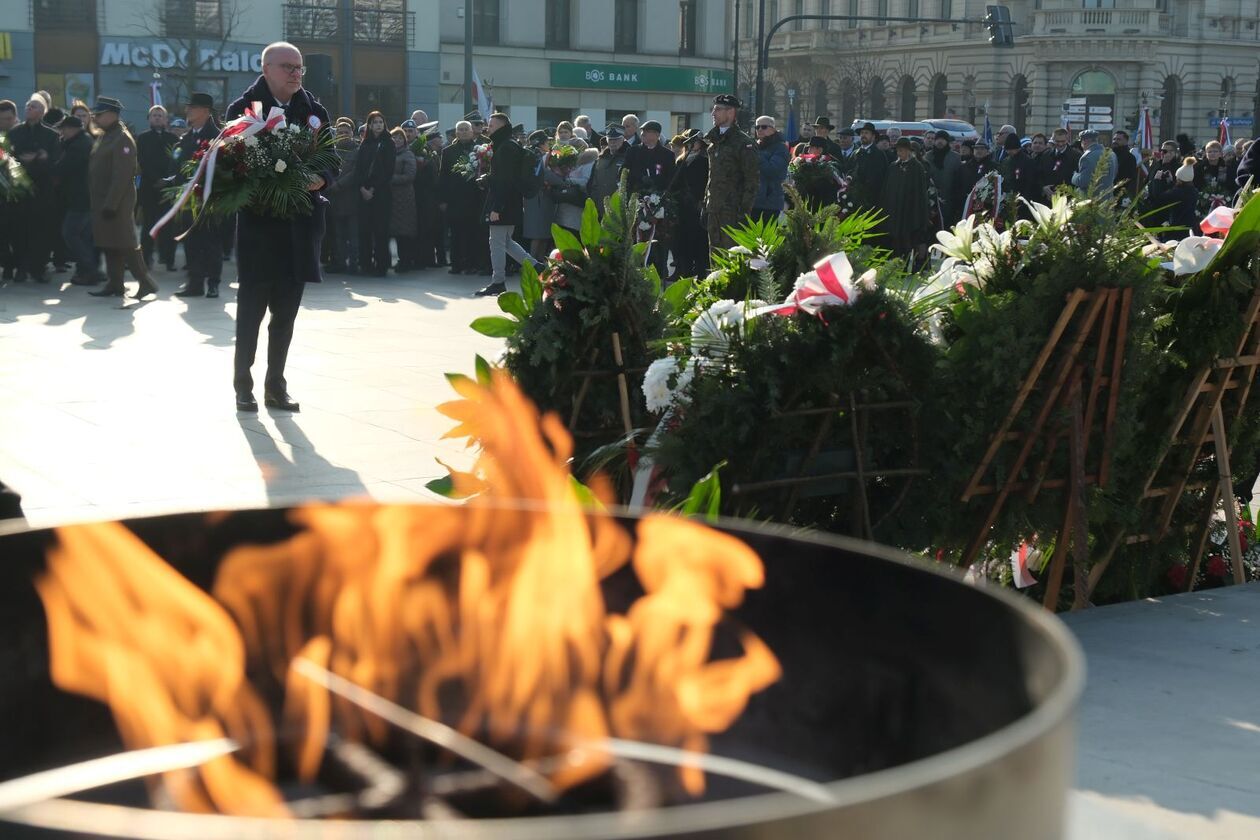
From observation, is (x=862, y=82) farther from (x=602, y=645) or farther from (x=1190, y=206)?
(x=602, y=645)

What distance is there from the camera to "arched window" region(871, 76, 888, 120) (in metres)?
72.9

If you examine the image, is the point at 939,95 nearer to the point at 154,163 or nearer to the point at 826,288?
the point at 154,163

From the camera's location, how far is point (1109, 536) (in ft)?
16.6

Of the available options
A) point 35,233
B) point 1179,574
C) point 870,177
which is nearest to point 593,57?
point 870,177

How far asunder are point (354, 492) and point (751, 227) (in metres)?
2.40

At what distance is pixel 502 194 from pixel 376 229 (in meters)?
2.12

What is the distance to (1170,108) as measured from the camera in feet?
218

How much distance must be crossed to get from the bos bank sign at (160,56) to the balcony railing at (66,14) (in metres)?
0.65

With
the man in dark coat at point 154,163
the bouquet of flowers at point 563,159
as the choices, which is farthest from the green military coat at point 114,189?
the bouquet of flowers at point 563,159

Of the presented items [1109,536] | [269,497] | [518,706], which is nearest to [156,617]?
[518,706]

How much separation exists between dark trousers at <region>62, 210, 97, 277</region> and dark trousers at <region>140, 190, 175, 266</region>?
2.62ft

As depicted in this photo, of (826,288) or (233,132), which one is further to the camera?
(233,132)

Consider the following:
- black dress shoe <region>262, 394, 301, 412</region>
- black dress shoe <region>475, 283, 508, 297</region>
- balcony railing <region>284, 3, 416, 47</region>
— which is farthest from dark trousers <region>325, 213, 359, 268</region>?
balcony railing <region>284, 3, 416, 47</region>

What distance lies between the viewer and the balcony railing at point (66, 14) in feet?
126
